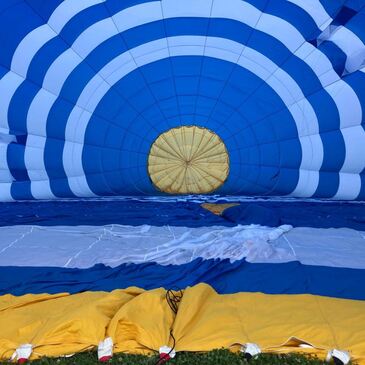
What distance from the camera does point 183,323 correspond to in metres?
1.39

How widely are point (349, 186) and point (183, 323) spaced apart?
282 centimetres

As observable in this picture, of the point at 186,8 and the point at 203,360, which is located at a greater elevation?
the point at 186,8

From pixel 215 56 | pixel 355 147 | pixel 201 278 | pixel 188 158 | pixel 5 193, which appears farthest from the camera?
pixel 188 158

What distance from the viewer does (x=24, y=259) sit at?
2182 millimetres

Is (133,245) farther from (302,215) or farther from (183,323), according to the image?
(302,215)

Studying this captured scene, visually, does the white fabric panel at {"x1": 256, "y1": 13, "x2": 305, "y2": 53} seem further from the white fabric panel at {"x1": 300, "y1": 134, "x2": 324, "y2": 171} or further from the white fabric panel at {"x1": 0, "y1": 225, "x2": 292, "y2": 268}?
the white fabric panel at {"x1": 0, "y1": 225, "x2": 292, "y2": 268}

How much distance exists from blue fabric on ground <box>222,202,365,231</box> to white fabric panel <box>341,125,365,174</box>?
361 mm

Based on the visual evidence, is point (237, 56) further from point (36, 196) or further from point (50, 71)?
point (36, 196)

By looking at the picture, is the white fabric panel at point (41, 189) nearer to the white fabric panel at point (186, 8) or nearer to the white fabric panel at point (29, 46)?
the white fabric panel at point (29, 46)

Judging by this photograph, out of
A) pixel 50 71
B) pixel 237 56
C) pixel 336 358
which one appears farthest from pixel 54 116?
pixel 336 358

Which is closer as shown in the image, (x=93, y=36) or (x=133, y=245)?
(x=133, y=245)

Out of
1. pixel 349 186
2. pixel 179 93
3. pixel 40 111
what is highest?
pixel 179 93

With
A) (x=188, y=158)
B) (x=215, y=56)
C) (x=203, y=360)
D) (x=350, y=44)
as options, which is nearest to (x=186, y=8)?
(x=215, y=56)

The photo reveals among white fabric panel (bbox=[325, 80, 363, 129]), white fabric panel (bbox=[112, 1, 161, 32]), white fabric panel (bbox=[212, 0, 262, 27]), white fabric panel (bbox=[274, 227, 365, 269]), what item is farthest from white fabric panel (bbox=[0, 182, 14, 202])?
white fabric panel (bbox=[325, 80, 363, 129])
